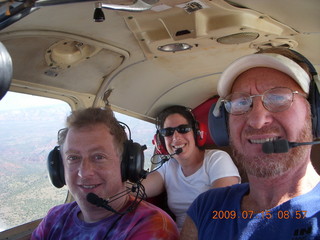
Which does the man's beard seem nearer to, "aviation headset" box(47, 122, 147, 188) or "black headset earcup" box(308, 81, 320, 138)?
"black headset earcup" box(308, 81, 320, 138)

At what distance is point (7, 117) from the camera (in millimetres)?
2102

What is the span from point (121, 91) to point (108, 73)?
0.96 feet

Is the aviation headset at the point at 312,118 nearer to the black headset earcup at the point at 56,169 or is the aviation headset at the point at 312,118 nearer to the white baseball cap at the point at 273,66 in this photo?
the white baseball cap at the point at 273,66

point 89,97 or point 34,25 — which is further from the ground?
point 34,25

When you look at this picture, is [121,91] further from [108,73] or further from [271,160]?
[271,160]

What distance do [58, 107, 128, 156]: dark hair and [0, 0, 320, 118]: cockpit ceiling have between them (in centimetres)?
50

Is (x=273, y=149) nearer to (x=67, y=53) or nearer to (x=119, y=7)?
(x=119, y=7)

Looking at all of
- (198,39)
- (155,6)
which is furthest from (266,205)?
(198,39)

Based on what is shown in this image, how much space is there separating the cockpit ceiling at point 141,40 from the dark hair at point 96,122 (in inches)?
19.7

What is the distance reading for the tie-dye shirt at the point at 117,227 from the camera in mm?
1595

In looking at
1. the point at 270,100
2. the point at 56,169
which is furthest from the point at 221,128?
the point at 56,169
